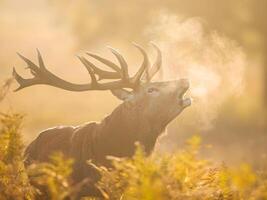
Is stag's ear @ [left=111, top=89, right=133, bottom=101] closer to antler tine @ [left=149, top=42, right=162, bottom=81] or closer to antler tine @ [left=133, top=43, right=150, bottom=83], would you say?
antler tine @ [left=133, top=43, right=150, bottom=83]

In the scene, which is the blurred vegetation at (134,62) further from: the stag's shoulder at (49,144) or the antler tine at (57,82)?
the stag's shoulder at (49,144)

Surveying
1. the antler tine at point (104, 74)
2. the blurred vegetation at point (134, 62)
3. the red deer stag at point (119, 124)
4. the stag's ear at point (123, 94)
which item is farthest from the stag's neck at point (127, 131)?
the blurred vegetation at point (134, 62)

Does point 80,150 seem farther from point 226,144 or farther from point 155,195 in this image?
point 226,144

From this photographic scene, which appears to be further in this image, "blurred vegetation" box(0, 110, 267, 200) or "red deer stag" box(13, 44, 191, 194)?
"red deer stag" box(13, 44, 191, 194)

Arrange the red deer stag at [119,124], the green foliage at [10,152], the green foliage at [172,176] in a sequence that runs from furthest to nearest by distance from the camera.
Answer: the red deer stag at [119,124] → the green foliage at [10,152] → the green foliage at [172,176]

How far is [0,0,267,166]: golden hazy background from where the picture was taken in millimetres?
→ 22719

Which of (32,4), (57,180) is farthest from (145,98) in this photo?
(32,4)

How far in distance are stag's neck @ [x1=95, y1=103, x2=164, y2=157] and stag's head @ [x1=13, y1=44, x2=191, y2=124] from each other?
0.07 meters

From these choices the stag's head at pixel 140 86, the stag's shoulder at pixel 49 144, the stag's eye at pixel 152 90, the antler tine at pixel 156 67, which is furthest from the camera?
the antler tine at pixel 156 67

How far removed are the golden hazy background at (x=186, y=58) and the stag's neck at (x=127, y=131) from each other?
9.57 m

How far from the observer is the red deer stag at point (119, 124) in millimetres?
8961

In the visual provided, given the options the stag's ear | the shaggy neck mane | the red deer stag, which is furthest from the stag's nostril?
the stag's ear

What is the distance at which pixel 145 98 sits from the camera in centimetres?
950

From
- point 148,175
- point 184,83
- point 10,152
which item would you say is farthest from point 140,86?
point 148,175
